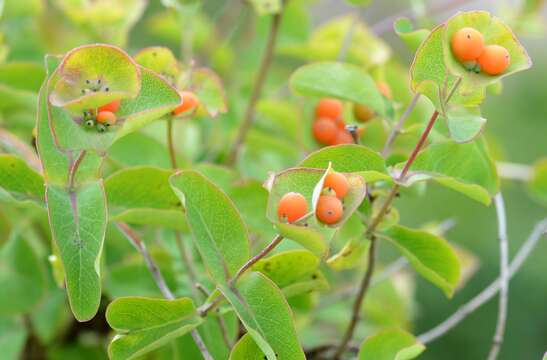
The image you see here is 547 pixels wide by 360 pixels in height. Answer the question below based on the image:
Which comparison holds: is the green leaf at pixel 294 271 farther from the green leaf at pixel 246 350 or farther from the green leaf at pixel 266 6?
the green leaf at pixel 266 6

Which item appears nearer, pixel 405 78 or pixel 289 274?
pixel 289 274

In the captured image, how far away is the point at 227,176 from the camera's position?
59 cm

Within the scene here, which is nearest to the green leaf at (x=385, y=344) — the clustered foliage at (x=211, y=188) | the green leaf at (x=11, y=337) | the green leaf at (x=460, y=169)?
the clustered foliage at (x=211, y=188)

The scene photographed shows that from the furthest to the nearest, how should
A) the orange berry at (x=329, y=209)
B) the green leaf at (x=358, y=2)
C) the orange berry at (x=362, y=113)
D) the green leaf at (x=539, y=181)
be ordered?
the green leaf at (x=539, y=181)
the green leaf at (x=358, y=2)
the orange berry at (x=362, y=113)
the orange berry at (x=329, y=209)

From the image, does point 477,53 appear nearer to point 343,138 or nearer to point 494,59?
point 494,59

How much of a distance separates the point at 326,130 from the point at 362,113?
5 cm

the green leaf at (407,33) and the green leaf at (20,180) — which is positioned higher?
the green leaf at (407,33)

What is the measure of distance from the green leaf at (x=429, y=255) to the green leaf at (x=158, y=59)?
0.19m

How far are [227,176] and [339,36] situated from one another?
0.39 m

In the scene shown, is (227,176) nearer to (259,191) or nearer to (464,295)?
(259,191)

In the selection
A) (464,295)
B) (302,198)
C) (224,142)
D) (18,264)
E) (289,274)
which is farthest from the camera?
(464,295)

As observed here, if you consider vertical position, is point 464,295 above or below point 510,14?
below

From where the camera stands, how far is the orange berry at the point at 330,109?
2.14 feet

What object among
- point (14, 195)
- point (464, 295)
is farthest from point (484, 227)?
point (14, 195)
